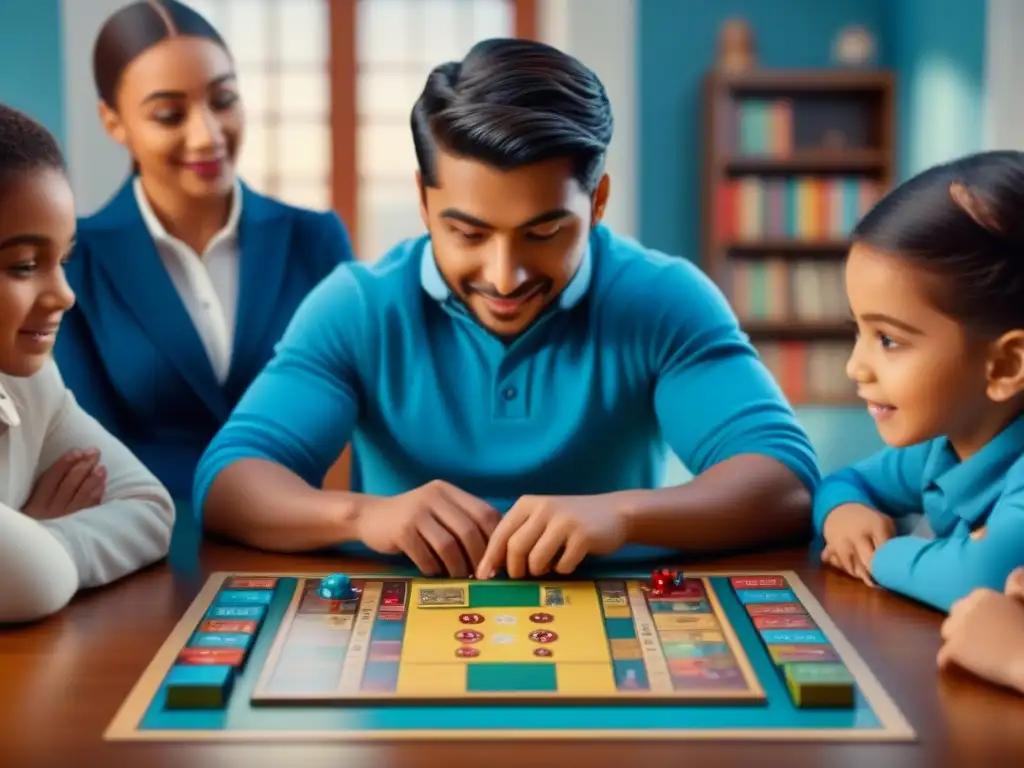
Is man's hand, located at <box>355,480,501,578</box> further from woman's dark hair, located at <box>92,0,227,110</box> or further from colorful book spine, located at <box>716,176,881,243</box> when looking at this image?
colorful book spine, located at <box>716,176,881,243</box>

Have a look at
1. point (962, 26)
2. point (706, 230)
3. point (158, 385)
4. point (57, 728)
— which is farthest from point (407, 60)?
point (57, 728)

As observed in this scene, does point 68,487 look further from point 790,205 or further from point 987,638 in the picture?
point 790,205

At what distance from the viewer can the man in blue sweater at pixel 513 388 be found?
1.19 metres

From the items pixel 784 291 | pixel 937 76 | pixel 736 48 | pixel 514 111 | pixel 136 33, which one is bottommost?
pixel 784 291

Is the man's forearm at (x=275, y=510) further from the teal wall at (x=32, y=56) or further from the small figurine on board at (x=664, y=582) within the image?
the teal wall at (x=32, y=56)

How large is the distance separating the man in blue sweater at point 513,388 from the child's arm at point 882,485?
0.04 m

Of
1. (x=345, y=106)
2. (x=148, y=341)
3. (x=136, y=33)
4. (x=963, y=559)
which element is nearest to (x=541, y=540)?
(x=963, y=559)

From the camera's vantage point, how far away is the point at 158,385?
169cm

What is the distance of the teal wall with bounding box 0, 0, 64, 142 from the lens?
4.54 m

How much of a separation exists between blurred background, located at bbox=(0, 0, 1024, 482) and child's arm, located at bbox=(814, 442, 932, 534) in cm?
371

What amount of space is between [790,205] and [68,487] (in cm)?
445

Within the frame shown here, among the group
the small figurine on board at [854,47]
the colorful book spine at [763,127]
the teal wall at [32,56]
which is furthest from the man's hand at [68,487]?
the small figurine on board at [854,47]

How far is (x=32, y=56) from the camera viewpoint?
4609 millimetres

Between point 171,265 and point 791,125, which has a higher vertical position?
point 791,125
